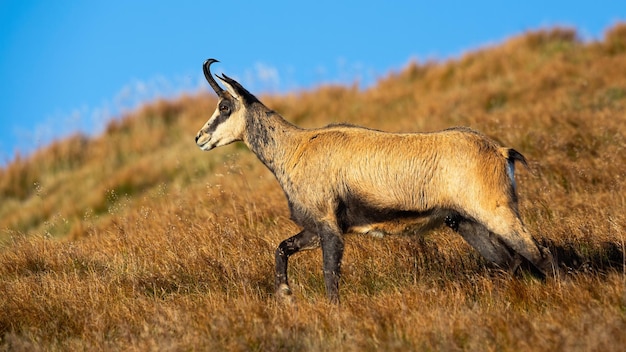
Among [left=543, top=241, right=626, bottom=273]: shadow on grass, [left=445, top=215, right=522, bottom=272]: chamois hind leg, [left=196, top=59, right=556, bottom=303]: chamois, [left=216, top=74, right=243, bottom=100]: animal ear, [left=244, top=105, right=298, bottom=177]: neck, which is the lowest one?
[left=543, top=241, right=626, bottom=273]: shadow on grass

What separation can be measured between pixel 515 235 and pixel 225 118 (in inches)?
126

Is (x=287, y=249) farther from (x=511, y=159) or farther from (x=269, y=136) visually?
(x=511, y=159)

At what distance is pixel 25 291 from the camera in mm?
7840

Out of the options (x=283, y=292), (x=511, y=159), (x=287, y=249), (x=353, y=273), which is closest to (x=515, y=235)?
(x=511, y=159)

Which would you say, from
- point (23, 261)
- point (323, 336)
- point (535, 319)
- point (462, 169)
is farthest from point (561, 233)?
point (23, 261)

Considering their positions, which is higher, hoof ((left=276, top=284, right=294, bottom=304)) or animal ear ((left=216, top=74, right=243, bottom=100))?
animal ear ((left=216, top=74, right=243, bottom=100))

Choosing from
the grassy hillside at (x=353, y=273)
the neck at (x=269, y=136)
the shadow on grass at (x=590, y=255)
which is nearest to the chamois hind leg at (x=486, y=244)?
the grassy hillside at (x=353, y=273)

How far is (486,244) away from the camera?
24.7 ft

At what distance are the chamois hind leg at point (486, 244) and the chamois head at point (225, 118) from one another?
2.38m

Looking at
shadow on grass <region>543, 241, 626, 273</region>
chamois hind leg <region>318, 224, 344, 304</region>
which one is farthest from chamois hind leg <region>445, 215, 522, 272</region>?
chamois hind leg <region>318, 224, 344, 304</region>

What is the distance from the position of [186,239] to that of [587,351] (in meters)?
5.24

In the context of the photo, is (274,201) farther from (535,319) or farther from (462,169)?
(535,319)

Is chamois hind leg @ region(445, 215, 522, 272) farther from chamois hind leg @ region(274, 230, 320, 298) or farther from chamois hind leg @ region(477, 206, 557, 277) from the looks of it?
chamois hind leg @ region(274, 230, 320, 298)

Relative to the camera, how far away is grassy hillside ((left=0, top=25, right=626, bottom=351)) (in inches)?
243
